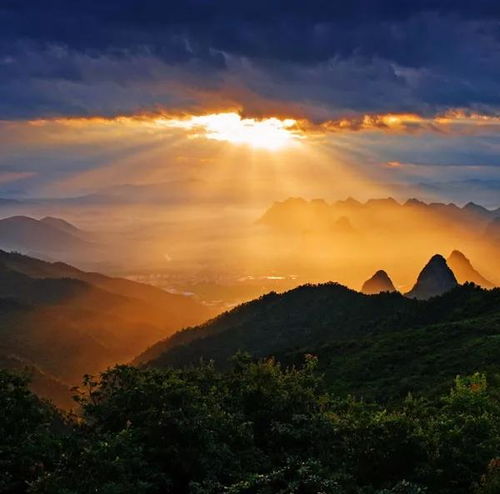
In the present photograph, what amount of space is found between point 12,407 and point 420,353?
168 feet

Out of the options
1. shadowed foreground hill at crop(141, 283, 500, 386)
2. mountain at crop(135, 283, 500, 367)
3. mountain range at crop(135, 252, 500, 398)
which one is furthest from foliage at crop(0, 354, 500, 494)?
mountain at crop(135, 283, 500, 367)

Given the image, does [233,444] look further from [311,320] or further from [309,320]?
[309,320]

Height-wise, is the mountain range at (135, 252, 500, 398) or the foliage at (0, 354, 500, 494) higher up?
the mountain range at (135, 252, 500, 398)

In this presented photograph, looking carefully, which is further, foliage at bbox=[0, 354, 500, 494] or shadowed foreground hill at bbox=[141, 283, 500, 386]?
shadowed foreground hill at bbox=[141, 283, 500, 386]

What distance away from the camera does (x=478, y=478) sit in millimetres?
25078

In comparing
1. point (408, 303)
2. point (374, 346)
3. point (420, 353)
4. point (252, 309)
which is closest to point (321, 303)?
point (252, 309)

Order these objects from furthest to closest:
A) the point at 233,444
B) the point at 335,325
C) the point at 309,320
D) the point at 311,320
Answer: the point at 309,320
the point at 311,320
the point at 335,325
the point at 233,444

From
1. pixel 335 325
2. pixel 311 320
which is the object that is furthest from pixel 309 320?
pixel 335 325

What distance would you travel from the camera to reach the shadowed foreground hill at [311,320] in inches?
4053

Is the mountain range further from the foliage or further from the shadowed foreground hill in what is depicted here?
the foliage

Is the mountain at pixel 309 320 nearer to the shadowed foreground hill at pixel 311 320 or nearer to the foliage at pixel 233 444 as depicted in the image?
the shadowed foreground hill at pixel 311 320

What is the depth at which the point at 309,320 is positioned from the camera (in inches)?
6363

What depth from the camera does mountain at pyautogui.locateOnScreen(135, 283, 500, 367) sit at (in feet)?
345

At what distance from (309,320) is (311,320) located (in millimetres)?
779
